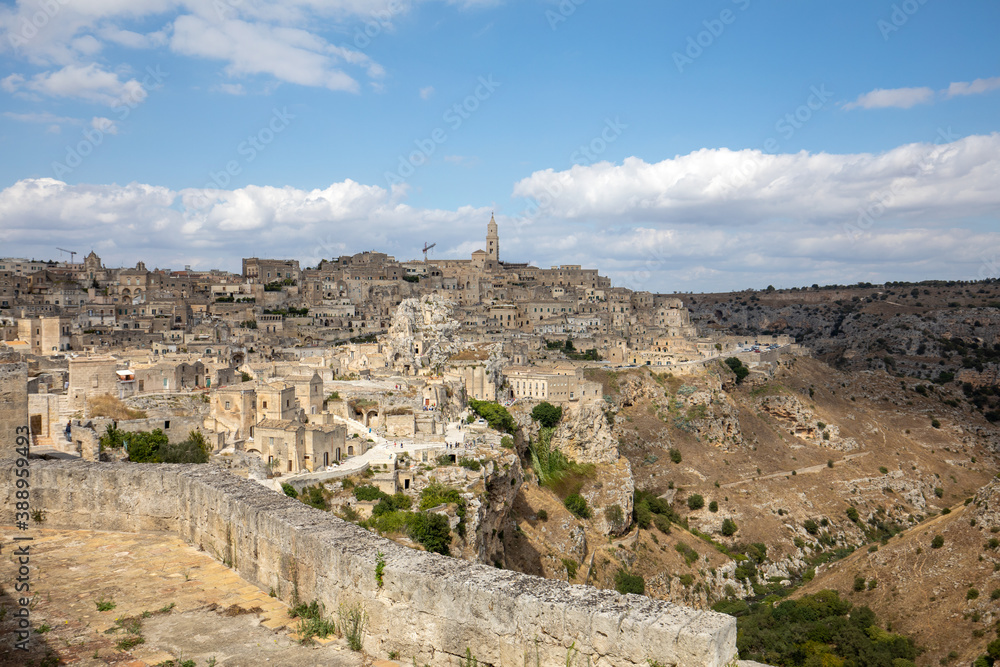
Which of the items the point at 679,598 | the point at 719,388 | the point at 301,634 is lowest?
the point at 679,598

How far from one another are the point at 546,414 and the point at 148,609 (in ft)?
134

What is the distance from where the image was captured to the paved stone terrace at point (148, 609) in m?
5.00

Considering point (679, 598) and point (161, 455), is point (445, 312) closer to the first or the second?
point (679, 598)

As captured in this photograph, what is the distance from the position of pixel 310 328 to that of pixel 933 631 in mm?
59410

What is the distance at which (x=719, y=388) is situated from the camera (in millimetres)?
62750

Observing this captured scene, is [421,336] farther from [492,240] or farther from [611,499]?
[492,240]

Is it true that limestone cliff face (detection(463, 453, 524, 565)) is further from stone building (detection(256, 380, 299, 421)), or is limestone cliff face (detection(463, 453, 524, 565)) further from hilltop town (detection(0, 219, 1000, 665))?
stone building (detection(256, 380, 299, 421))

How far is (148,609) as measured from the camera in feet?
18.7

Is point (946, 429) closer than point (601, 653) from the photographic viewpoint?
No

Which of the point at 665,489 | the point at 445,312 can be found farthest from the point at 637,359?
the point at 445,312

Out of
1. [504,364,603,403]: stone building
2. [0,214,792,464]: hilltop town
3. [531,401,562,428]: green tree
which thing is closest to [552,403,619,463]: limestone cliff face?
[531,401,562,428]: green tree

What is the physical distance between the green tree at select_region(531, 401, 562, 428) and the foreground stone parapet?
39.0 m

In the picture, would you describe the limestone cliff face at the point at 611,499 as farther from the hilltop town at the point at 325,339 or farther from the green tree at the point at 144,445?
the green tree at the point at 144,445

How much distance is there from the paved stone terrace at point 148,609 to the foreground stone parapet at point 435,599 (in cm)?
26
